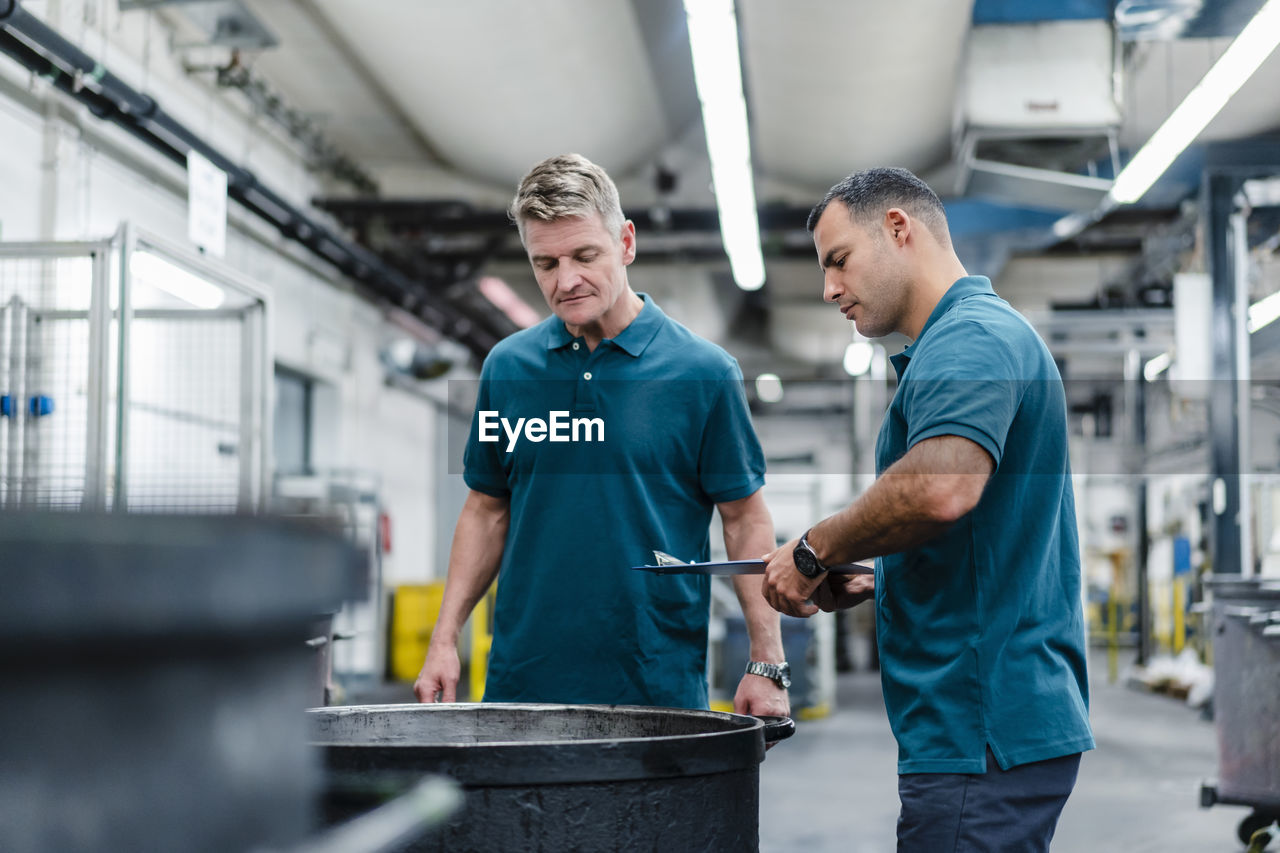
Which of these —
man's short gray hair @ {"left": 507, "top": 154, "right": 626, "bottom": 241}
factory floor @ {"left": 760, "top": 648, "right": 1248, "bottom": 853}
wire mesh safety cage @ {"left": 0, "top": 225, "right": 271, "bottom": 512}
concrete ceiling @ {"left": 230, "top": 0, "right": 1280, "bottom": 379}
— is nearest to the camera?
man's short gray hair @ {"left": 507, "top": 154, "right": 626, "bottom": 241}

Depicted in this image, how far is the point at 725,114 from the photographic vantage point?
4629 mm

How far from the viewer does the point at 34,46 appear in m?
4.49

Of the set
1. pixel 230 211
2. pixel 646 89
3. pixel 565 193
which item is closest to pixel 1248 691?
pixel 565 193

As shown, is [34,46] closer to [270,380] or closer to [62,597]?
[270,380]

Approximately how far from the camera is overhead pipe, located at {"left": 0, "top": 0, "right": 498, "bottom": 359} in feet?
14.1

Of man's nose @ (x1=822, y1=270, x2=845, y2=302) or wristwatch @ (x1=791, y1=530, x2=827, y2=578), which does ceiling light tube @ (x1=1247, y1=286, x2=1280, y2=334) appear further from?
wristwatch @ (x1=791, y1=530, x2=827, y2=578)

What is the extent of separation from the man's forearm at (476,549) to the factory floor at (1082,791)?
8.73ft

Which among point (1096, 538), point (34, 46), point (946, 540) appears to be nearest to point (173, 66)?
point (34, 46)

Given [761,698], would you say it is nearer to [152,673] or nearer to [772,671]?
[772,671]

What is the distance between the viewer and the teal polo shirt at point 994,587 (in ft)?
4.38

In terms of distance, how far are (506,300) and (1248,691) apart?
7.50 meters


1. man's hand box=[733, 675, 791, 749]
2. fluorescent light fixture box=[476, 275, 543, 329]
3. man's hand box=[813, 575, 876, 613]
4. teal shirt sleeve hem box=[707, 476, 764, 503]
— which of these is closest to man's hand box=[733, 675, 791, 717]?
man's hand box=[733, 675, 791, 749]

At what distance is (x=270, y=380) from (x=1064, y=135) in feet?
11.4

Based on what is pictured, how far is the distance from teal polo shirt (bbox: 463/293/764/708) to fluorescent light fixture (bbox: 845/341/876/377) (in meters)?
7.84
